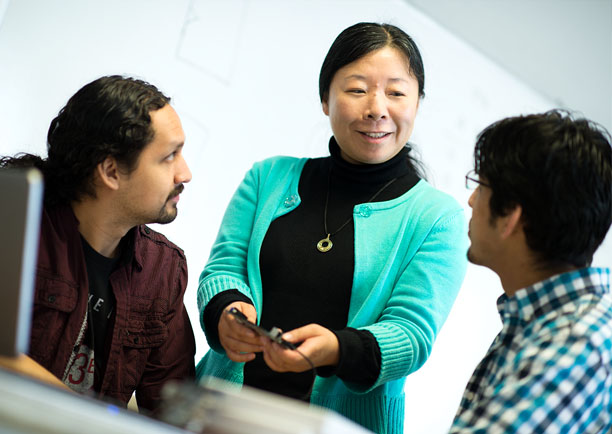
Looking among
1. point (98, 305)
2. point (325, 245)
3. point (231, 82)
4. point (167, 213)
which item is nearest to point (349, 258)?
point (325, 245)

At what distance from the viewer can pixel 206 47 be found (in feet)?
7.50

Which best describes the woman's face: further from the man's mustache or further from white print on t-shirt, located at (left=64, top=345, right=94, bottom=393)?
white print on t-shirt, located at (left=64, top=345, right=94, bottom=393)

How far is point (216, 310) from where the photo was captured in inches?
53.4

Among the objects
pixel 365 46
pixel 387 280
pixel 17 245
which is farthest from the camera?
pixel 365 46

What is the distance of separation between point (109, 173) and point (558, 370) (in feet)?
3.25

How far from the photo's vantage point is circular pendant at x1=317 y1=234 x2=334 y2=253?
1401 millimetres

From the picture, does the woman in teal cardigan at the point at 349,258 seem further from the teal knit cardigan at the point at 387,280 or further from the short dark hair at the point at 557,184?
the short dark hair at the point at 557,184

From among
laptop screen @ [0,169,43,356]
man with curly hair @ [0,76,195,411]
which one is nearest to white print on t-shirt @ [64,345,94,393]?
man with curly hair @ [0,76,195,411]

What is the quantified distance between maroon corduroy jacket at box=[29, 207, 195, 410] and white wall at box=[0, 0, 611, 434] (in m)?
0.52

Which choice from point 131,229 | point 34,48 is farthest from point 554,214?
point 34,48

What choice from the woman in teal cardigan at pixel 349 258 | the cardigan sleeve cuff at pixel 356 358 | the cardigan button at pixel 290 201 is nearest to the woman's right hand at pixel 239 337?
the woman in teal cardigan at pixel 349 258

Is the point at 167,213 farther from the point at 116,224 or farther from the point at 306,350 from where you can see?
the point at 306,350

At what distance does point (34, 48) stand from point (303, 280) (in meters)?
1.00

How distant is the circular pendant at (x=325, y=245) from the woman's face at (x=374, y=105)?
0.64 feet
